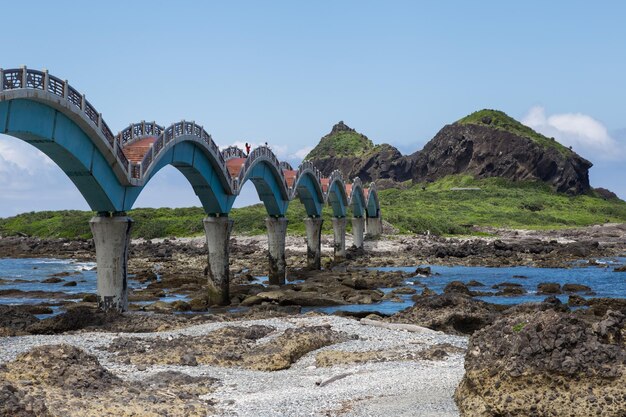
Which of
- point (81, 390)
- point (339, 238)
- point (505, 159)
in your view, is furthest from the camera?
point (505, 159)

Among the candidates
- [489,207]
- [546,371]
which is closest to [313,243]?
[546,371]

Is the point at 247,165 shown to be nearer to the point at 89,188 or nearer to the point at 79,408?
the point at 89,188

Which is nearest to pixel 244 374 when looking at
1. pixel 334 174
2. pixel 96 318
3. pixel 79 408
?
pixel 79 408

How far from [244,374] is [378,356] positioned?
3.99 metres

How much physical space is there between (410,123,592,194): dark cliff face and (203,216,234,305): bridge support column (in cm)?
14354

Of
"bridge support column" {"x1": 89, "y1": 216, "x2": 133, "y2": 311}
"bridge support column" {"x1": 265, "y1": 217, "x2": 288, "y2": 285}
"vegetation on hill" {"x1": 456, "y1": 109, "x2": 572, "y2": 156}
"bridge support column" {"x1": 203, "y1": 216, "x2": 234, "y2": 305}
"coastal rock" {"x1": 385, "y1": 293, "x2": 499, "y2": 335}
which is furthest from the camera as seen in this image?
"vegetation on hill" {"x1": 456, "y1": 109, "x2": 572, "y2": 156}

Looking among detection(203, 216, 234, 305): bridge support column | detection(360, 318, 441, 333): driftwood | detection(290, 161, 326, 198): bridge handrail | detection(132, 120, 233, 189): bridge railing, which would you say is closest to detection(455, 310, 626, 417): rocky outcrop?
detection(360, 318, 441, 333): driftwood

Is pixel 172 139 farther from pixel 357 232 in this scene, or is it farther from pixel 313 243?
pixel 357 232

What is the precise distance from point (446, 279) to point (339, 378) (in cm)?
4160

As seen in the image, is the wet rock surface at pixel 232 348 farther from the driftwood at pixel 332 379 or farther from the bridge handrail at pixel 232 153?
the bridge handrail at pixel 232 153

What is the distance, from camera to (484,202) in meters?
151

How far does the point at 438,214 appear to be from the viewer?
13225 cm

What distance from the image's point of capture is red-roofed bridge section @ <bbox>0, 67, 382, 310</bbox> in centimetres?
2664

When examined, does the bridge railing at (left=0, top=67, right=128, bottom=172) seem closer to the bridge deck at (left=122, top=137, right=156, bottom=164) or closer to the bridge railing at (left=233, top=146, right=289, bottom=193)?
the bridge deck at (left=122, top=137, right=156, bottom=164)
